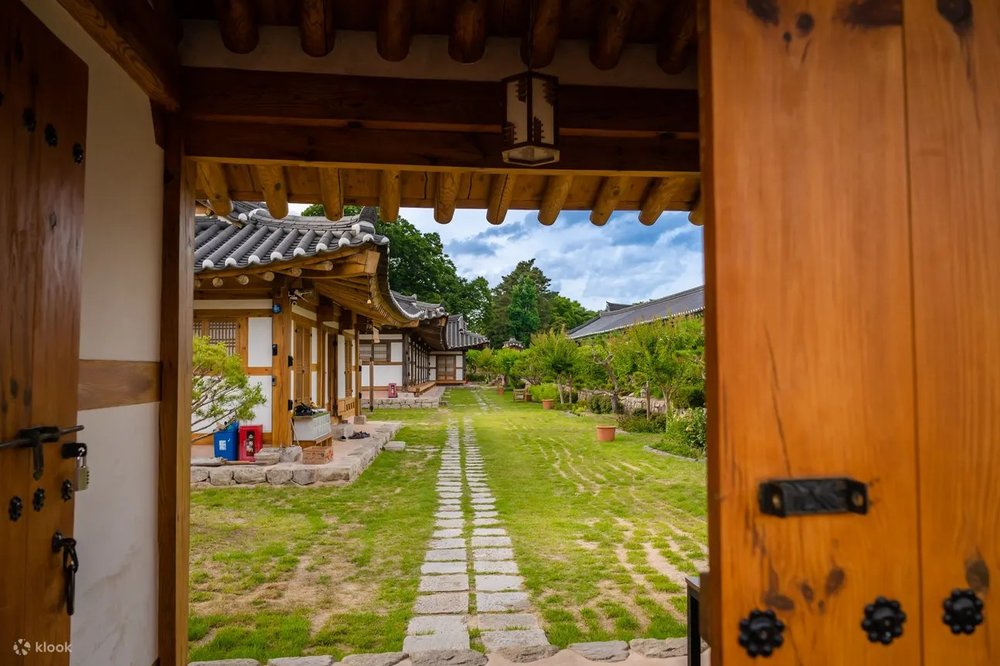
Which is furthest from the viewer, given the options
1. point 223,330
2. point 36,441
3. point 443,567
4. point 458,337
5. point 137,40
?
point 458,337

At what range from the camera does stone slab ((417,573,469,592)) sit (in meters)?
4.09

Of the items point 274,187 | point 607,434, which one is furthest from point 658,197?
point 607,434

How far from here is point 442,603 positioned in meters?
3.83

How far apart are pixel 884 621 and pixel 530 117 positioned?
2.08 metres

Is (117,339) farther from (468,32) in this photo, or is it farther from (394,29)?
(468,32)

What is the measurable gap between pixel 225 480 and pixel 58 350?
6451mm

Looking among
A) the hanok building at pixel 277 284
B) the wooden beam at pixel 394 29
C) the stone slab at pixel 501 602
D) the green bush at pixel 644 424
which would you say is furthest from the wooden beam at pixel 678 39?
the green bush at pixel 644 424

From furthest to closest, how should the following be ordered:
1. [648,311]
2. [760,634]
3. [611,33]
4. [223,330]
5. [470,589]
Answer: [648,311], [223,330], [470,589], [611,33], [760,634]

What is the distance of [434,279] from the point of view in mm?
40562

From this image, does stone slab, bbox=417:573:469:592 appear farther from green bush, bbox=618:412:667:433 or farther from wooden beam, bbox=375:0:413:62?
green bush, bbox=618:412:667:433

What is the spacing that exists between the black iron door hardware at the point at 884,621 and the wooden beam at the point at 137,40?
243 centimetres

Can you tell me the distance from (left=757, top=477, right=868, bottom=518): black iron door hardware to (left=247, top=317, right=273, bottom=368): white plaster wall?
8.23 meters

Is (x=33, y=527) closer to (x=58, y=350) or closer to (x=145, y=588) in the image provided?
(x=58, y=350)

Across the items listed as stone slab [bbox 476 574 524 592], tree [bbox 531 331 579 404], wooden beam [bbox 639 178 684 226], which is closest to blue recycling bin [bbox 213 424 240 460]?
stone slab [bbox 476 574 524 592]
